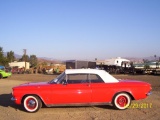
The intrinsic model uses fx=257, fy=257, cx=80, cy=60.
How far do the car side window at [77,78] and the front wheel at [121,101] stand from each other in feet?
3.71

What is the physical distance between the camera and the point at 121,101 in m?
8.41

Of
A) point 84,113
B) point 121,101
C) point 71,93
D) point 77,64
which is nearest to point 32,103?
point 71,93

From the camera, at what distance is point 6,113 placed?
27.2ft

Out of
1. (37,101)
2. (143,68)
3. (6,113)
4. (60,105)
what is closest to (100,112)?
(60,105)

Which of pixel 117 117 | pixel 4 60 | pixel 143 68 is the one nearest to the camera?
pixel 117 117

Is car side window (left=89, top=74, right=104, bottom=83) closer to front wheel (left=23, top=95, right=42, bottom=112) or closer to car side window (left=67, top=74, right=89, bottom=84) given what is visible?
car side window (left=67, top=74, right=89, bottom=84)

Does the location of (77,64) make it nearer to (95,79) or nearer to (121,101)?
(95,79)

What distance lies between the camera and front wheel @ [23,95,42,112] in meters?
8.39

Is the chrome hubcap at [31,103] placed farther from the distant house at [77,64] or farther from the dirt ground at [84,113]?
the distant house at [77,64]

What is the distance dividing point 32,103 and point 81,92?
65.1 inches

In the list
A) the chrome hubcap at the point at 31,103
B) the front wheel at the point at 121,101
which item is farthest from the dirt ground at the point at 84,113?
the chrome hubcap at the point at 31,103

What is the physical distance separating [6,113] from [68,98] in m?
2.06

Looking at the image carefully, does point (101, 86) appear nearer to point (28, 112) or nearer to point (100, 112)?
point (100, 112)

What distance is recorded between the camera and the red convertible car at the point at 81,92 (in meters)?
8.29
